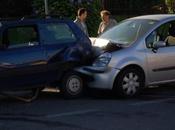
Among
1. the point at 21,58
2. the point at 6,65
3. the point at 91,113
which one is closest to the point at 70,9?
the point at 21,58

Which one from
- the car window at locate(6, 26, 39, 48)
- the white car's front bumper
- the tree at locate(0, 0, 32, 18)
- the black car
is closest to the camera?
the black car

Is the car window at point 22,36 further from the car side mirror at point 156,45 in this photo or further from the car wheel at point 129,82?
the car side mirror at point 156,45

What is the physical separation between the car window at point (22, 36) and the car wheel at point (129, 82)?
5.59 ft

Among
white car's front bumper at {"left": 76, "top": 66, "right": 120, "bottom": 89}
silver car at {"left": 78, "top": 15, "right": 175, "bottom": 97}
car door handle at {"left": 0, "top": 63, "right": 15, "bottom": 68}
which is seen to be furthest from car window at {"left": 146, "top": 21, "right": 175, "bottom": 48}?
car door handle at {"left": 0, "top": 63, "right": 15, "bottom": 68}

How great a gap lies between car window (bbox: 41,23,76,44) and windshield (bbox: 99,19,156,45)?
0.98 metres

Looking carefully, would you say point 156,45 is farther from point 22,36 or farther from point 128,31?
point 22,36

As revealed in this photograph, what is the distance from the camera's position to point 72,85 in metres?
Result: 11.3

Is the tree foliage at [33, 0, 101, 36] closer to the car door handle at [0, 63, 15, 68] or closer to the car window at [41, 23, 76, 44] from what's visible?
the car window at [41, 23, 76, 44]

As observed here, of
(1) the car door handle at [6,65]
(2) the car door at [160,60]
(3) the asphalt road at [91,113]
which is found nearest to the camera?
(3) the asphalt road at [91,113]

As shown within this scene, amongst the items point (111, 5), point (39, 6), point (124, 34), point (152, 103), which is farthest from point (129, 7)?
point (152, 103)

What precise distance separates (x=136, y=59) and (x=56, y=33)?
5.19 feet

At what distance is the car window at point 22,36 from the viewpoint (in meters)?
10.6

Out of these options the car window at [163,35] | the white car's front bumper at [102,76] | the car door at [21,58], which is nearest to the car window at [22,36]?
the car door at [21,58]

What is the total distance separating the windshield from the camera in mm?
11602
